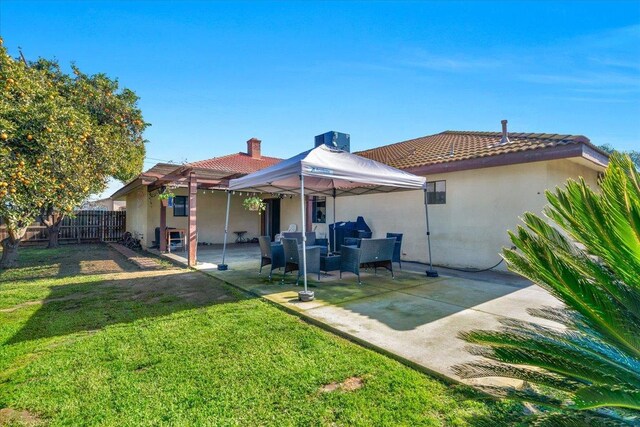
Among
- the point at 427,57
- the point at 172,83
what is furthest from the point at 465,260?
the point at 172,83

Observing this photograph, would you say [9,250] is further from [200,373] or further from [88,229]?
[200,373]

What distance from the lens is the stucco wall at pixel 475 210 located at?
7105 mm

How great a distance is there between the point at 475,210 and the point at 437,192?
1.24 m

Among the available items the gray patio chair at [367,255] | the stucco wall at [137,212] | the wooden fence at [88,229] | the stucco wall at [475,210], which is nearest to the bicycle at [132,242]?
the stucco wall at [137,212]

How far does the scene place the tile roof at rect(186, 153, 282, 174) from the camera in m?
14.0

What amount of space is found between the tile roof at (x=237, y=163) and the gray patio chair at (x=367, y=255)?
27.7 feet

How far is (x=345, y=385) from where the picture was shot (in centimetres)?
266

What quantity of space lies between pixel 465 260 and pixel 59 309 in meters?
8.51

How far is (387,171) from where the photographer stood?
676cm

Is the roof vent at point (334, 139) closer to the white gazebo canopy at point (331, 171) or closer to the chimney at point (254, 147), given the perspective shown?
the white gazebo canopy at point (331, 171)

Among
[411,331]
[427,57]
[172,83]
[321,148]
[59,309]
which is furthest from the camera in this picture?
[172,83]

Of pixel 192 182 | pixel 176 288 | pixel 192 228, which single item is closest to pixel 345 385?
pixel 176 288

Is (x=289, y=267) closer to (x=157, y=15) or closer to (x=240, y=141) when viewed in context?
(x=157, y=15)

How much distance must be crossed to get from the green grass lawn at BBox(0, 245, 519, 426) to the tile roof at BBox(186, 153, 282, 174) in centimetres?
959
